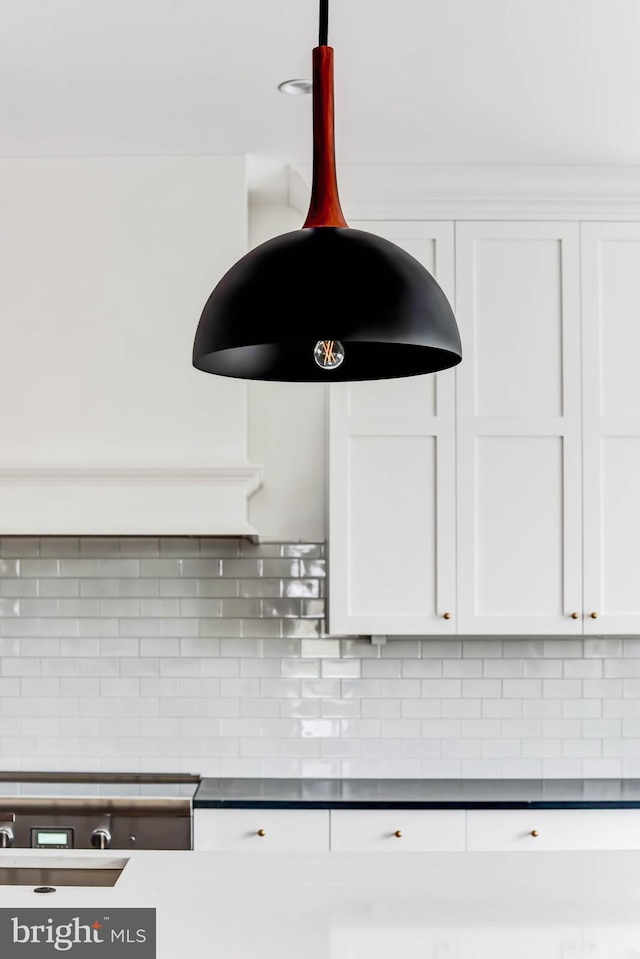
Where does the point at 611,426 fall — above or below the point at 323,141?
below

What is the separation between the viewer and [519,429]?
9.04 ft

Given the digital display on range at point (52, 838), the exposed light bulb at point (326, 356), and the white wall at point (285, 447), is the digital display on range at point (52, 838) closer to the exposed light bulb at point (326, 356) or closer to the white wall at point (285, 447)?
the white wall at point (285, 447)

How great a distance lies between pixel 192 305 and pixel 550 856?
69.3 inches

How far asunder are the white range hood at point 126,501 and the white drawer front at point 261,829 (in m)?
0.81

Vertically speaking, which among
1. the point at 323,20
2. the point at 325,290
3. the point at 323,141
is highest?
the point at 323,20

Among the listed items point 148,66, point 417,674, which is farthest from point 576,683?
point 148,66

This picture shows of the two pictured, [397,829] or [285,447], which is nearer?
[397,829]

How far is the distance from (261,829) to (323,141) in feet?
6.61

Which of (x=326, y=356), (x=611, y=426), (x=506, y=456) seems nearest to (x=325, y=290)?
(x=326, y=356)

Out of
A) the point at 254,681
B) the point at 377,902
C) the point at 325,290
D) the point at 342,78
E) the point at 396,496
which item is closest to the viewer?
the point at 325,290

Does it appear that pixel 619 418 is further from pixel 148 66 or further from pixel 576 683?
pixel 148 66

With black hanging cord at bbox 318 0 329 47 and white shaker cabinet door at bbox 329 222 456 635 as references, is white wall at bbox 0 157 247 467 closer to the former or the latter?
white shaker cabinet door at bbox 329 222 456 635

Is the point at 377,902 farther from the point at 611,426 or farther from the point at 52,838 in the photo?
the point at 611,426

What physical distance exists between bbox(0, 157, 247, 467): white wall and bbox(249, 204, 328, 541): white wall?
1.32 ft
